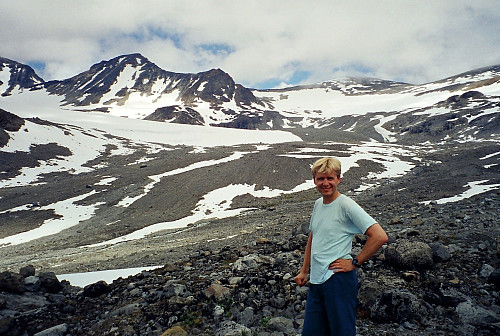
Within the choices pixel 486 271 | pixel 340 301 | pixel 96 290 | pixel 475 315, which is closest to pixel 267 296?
pixel 340 301

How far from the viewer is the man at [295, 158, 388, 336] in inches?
127

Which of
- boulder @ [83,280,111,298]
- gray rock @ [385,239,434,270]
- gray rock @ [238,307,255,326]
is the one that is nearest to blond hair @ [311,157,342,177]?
gray rock @ [238,307,255,326]

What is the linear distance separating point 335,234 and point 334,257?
26 centimetres

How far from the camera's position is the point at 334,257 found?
337 centimetres

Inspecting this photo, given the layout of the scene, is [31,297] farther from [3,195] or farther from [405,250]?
[3,195]

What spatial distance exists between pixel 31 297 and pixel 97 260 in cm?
911

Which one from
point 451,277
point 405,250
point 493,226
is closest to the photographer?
point 451,277

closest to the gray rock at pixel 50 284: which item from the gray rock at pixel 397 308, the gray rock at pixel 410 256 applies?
the gray rock at pixel 397 308

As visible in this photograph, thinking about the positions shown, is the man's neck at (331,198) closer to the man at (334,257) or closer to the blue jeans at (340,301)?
the man at (334,257)

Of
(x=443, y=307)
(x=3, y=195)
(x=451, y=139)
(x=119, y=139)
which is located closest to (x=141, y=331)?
(x=443, y=307)

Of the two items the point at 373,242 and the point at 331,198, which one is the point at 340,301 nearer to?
the point at 373,242

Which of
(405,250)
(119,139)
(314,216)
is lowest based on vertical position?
(405,250)

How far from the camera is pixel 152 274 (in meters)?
8.43

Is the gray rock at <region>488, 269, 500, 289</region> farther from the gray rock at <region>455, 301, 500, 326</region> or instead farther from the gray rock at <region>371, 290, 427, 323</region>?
the gray rock at <region>371, 290, 427, 323</region>
